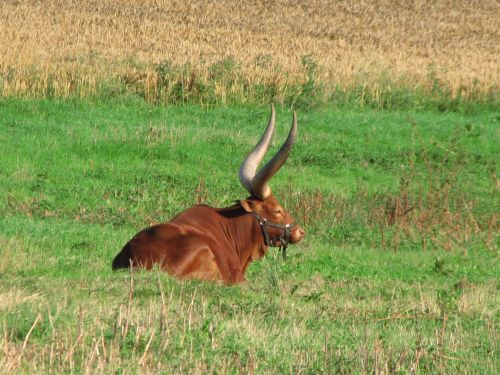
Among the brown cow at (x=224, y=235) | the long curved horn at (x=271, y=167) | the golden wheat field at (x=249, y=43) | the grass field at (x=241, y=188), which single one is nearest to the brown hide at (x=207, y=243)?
the brown cow at (x=224, y=235)

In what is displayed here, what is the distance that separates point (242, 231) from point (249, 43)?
2161 cm

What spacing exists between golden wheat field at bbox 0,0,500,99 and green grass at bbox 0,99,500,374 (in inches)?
53.5

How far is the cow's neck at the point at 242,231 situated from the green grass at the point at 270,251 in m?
0.28

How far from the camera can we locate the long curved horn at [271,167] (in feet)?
33.1

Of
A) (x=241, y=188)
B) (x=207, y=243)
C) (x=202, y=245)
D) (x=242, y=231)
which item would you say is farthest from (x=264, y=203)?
(x=241, y=188)

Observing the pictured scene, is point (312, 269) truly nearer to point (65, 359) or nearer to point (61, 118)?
point (65, 359)

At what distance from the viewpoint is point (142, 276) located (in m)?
8.52

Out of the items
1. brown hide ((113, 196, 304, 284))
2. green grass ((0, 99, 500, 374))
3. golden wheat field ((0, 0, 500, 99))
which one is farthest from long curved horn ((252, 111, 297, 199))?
golden wheat field ((0, 0, 500, 99))

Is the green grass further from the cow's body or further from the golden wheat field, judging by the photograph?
the golden wheat field

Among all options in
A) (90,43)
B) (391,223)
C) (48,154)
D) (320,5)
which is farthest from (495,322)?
(320,5)

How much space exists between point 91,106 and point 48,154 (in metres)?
4.61

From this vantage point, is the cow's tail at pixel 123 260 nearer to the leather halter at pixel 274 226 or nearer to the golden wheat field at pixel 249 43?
the leather halter at pixel 274 226

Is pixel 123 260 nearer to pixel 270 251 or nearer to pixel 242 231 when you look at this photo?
pixel 242 231

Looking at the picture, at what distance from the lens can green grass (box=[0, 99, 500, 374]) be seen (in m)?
6.52
